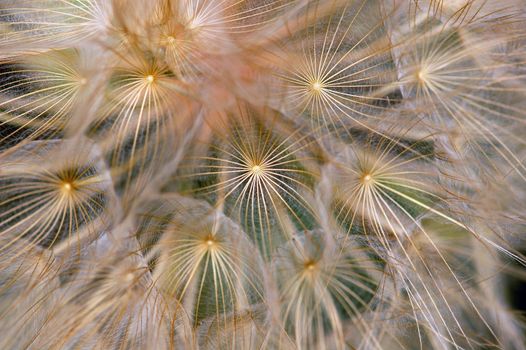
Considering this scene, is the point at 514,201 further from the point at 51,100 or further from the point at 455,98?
the point at 51,100

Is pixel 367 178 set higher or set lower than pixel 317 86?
lower

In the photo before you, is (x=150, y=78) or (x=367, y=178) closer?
(x=150, y=78)

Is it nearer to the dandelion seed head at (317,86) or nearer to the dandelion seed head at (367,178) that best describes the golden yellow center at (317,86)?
the dandelion seed head at (317,86)

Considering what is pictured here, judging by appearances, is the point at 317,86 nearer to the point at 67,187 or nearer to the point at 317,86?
the point at 317,86

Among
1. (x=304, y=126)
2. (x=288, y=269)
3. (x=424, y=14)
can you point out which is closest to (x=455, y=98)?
(x=424, y=14)

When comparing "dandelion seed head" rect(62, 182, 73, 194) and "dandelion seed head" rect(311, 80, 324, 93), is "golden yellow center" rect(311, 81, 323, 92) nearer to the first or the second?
"dandelion seed head" rect(311, 80, 324, 93)

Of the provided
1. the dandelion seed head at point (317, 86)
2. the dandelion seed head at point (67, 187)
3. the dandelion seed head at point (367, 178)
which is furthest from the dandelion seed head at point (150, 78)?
the dandelion seed head at point (367, 178)

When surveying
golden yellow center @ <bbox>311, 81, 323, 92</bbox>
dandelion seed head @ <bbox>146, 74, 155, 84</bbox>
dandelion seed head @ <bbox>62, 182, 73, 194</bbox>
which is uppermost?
golden yellow center @ <bbox>311, 81, 323, 92</bbox>

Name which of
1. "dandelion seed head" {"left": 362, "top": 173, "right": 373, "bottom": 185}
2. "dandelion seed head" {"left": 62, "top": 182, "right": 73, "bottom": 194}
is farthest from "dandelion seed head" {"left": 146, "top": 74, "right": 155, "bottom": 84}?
"dandelion seed head" {"left": 362, "top": 173, "right": 373, "bottom": 185}

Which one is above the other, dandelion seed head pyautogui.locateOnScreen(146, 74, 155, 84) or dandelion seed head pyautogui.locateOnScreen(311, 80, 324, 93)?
dandelion seed head pyautogui.locateOnScreen(311, 80, 324, 93)

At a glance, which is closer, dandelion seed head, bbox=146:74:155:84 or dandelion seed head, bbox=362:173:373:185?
dandelion seed head, bbox=146:74:155:84

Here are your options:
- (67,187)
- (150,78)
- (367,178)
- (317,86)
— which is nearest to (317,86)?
(317,86)
